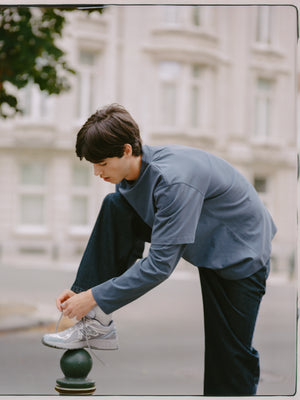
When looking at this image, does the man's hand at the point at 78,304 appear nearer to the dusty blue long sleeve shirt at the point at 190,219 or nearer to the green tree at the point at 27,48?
the dusty blue long sleeve shirt at the point at 190,219

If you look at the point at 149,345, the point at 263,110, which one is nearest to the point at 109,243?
the point at 149,345

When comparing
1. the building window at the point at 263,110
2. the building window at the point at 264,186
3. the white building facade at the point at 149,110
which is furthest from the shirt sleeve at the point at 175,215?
the building window at the point at 263,110

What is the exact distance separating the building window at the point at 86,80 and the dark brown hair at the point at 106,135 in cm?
940

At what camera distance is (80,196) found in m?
11.4

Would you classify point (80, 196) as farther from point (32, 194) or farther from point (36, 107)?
point (36, 107)

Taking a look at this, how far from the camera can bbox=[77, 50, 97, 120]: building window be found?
36.0 feet

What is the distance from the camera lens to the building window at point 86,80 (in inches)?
432

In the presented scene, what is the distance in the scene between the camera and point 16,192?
1137cm

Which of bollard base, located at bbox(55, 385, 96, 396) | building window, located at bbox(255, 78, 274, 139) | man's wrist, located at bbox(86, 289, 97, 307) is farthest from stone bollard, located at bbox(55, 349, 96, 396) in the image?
building window, located at bbox(255, 78, 274, 139)

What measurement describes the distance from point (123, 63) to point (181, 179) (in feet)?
31.7

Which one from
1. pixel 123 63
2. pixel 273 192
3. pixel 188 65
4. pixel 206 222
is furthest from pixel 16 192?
pixel 206 222

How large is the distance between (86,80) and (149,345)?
6.55 metres

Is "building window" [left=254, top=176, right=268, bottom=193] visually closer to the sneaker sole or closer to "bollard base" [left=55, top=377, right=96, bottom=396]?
the sneaker sole

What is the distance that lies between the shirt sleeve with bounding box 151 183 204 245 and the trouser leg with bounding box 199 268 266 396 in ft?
0.67
